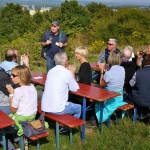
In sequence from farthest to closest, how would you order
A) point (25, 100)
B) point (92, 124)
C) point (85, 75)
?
point (85, 75) → point (92, 124) → point (25, 100)

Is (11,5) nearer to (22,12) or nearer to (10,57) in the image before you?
(22,12)

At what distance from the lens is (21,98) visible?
3.11 m

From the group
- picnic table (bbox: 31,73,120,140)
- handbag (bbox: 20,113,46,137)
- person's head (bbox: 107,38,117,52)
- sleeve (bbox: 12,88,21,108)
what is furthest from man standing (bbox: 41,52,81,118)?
person's head (bbox: 107,38,117,52)

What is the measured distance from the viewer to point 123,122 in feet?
13.8

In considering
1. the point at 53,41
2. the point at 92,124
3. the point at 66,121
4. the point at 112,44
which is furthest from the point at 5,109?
the point at 112,44

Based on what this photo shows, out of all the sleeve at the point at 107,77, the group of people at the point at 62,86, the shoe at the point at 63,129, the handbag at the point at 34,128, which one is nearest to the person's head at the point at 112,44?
the group of people at the point at 62,86

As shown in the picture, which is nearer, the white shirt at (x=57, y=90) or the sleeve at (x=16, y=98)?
the sleeve at (x=16, y=98)

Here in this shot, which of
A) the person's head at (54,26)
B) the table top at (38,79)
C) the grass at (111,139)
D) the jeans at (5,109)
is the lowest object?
the grass at (111,139)

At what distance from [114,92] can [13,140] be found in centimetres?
163

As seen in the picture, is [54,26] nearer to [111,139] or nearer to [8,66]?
[8,66]

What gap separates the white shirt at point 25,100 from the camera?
3.08 m

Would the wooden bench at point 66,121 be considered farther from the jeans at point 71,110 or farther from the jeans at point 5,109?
the jeans at point 5,109

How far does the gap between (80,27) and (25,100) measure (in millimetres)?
27908

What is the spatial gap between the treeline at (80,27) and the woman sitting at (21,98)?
822cm
